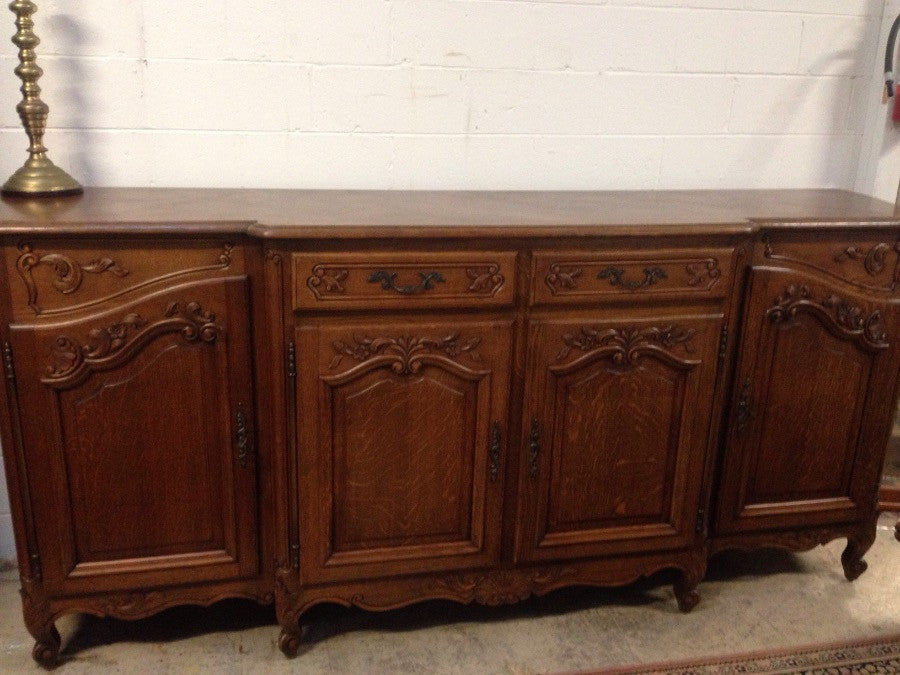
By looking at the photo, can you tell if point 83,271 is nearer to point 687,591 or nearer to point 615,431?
point 615,431

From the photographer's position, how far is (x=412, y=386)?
1.76 m

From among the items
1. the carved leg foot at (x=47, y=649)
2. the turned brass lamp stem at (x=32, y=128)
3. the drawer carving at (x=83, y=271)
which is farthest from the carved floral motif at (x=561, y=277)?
the carved leg foot at (x=47, y=649)

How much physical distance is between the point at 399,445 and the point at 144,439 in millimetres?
533

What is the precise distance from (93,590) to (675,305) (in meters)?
1.42

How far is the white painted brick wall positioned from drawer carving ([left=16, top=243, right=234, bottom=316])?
1.68 ft

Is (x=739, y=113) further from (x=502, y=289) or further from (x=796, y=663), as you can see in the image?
(x=796, y=663)

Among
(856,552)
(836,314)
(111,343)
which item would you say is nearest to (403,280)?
(111,343)

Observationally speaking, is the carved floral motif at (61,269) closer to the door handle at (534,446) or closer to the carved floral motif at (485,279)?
the carved floral motif at (485,279)

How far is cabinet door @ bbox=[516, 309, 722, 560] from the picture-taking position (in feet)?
5.96

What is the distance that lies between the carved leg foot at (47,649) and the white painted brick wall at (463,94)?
52 cm

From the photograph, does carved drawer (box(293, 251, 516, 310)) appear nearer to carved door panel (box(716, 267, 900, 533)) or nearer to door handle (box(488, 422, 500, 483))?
door handle (box(488, 422, 500, 483))

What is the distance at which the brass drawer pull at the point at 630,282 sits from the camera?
1.77 m

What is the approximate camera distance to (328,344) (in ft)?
5.56

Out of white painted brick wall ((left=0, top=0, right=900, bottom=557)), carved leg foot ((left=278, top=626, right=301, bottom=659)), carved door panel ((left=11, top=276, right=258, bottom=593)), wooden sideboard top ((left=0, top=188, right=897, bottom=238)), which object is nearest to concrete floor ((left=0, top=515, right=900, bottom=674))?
carved leg foot ((left=278, top=626, right=301, bottom=659))
